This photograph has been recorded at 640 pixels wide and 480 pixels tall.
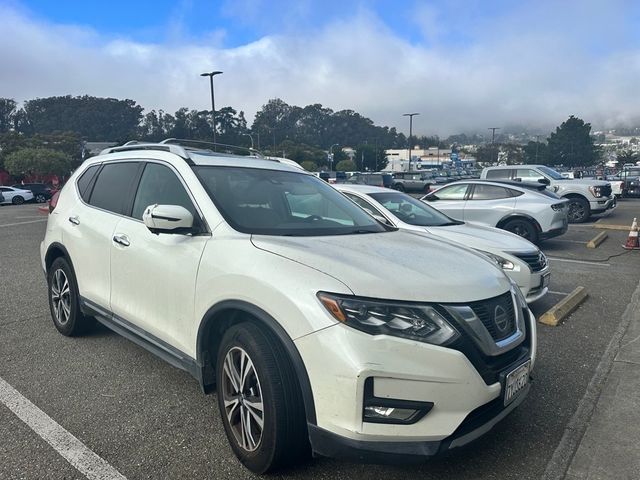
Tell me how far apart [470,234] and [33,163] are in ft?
181

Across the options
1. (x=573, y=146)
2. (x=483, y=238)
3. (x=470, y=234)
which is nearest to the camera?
(x=483, y=238)

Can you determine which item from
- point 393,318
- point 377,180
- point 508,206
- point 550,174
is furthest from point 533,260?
point 377,180

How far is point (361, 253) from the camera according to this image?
278cm

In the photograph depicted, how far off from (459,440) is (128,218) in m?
2.76

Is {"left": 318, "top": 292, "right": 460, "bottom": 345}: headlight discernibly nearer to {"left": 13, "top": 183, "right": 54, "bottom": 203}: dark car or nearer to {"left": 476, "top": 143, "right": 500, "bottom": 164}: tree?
{"left": 13, "top": 183, "right": 54, "bottom": 203}: dark car

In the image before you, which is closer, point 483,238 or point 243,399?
point 243,399

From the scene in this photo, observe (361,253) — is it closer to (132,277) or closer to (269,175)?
(269,175)

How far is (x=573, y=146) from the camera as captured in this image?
97.8 meters

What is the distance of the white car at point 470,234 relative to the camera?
5.49 meters

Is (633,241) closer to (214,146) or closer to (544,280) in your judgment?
(544,280)

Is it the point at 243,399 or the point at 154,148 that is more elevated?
the point at 154,148

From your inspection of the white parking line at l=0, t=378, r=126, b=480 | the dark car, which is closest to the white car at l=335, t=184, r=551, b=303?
the white parking line at l=0, t=378, r=126, b=480

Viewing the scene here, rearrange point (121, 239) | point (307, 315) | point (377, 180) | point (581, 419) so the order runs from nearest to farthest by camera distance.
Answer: point (307, 315) → point (581, 419) → point (121, 239) → point (377, 180)

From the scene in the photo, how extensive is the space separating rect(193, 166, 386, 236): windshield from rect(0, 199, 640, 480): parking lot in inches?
52.4
